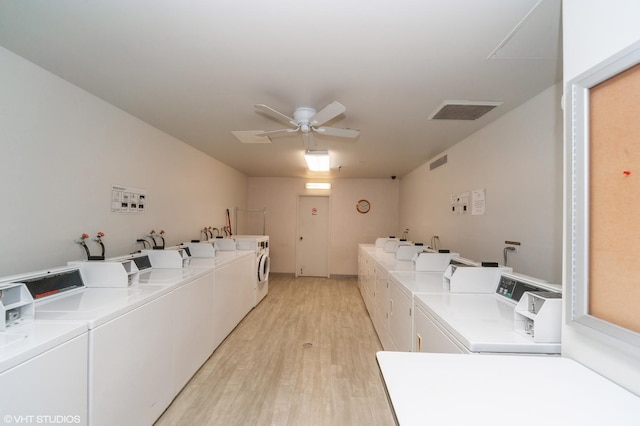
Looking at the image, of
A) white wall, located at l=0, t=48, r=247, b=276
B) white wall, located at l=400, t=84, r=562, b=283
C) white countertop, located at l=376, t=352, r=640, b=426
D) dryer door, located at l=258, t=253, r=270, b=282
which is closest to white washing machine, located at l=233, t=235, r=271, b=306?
dryer door, located at l=258, t=253, r=270, b=282

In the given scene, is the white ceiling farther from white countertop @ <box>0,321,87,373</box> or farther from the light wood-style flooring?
the light wood-style flooring

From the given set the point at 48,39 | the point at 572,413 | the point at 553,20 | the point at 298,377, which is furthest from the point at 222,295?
the point at 553,20

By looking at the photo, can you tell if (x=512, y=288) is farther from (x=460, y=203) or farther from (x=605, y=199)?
(x=460, y=203)

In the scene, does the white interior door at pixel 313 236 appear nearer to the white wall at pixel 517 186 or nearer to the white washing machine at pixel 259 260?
the white washing machine at pixel 259 260

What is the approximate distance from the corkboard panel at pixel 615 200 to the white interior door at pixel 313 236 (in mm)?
5551

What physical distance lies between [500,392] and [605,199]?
696 millimetres

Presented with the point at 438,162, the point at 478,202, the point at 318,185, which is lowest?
the point at 478,202

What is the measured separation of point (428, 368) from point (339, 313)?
10.7 feet

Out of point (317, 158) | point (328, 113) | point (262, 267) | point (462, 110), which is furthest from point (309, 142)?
point (262, 267)

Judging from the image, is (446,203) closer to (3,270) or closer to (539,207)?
(539,207)

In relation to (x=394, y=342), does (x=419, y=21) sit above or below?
above

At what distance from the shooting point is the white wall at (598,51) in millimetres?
754

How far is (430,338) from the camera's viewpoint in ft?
5.02

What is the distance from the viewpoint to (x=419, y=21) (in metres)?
1.33
